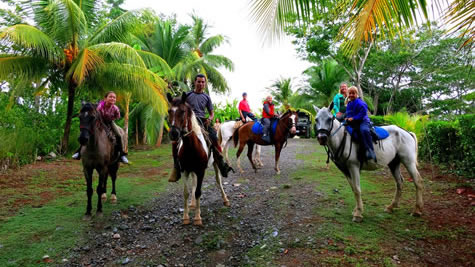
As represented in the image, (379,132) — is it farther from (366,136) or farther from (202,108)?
(202,108)

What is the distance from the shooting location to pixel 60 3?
920 cm

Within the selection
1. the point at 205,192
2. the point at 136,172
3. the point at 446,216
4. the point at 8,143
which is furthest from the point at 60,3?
the point at 446,216

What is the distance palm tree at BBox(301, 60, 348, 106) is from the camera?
75.6 ft

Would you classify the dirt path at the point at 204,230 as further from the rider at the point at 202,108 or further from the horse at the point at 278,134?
the horse at the point at 278,134

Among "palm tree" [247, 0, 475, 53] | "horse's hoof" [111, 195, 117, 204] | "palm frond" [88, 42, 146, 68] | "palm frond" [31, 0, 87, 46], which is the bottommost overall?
"horse's hoof" [111, 195, 117, 204]

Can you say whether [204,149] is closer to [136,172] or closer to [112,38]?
[136,172]

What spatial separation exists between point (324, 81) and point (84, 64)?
743 inches

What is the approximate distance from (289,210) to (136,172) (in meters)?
6.05

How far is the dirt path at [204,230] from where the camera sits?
3.78 m

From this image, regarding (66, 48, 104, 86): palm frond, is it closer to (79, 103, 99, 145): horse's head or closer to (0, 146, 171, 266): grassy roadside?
(0, 146, 171, 266): grassy roadside

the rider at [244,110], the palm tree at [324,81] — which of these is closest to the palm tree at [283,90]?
Result: the palm tree at [324,81]

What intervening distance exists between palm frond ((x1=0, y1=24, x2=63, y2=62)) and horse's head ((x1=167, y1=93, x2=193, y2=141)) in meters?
6.54

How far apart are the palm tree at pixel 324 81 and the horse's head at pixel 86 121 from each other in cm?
2028

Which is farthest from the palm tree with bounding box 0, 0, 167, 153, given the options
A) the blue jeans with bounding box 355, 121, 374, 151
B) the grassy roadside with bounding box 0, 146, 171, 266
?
the blue jeans with bounding box 355, 121, 374, 151
